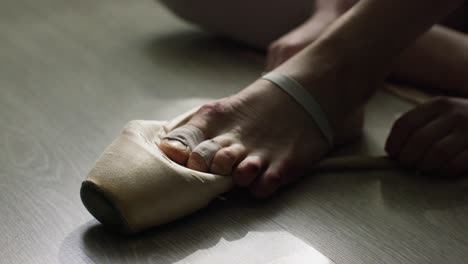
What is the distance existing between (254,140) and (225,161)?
7 centimetres

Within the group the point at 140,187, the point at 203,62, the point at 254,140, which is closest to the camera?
the point at 140,187

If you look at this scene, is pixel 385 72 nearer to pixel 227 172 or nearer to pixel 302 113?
pixel 302 113

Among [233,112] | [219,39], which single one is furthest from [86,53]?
[233,112]

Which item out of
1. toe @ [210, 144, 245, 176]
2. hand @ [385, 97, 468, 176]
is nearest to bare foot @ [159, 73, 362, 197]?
toe @ [210, 144, 245, 176]

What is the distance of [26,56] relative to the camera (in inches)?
50.2

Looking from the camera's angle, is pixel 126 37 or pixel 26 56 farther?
pixel 126 37

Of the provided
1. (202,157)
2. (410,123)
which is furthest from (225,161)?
(410,123)

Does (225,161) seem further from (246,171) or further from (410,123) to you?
(410,123)

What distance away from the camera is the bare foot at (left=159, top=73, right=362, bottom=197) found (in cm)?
75

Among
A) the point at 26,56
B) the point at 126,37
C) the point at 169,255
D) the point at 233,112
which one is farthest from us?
the point at 126,37

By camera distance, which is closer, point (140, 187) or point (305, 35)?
point (140, 187)

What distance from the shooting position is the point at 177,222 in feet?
2.38

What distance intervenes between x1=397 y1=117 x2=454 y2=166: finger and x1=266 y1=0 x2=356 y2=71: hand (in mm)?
266

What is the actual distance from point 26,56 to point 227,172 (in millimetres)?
699
